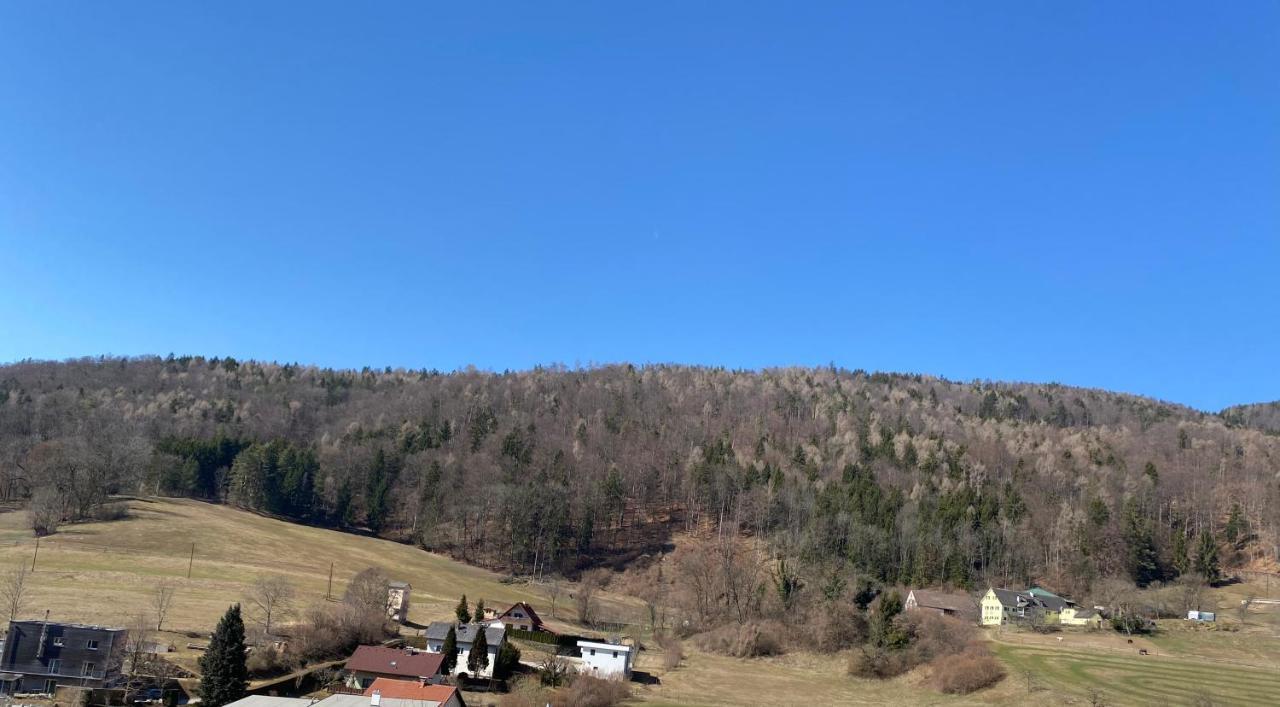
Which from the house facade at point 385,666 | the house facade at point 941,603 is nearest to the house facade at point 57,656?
the house facade at point 385,666

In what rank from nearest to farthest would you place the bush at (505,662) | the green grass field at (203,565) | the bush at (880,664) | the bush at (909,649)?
the bush at (505,662) → the green grass field at (203,565) → the bush at (880,664) → the bush at (909,649)

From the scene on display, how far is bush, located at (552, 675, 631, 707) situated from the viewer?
5478 cm

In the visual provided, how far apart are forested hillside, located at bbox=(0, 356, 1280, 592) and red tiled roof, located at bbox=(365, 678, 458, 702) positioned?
5329 cm

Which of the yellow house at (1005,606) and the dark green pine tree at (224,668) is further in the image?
the yellow house at (1005,606)

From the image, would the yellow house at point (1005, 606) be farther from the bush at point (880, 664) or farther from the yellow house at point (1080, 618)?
the bush at point (880, 664)

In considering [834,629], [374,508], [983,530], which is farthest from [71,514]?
[983,530]

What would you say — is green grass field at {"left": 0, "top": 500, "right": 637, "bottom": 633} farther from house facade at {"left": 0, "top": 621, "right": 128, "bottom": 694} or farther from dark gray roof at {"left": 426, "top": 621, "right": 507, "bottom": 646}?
dark gray roof at {"left": 426, "top": 621, "right": 507, "bottom": 646}

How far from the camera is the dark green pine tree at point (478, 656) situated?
60.8 m

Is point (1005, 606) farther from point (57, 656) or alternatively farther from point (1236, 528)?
point (57, 656)

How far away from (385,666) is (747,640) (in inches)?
1487

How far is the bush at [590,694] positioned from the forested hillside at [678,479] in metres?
39.2

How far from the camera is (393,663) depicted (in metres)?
56.0

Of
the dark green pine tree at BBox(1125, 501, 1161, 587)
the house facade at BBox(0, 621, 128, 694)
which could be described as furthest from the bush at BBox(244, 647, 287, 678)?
the dark green pine tree at BBox(1125, 501, 1161, 587)


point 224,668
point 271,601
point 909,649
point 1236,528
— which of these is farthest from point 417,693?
point 1236,528
